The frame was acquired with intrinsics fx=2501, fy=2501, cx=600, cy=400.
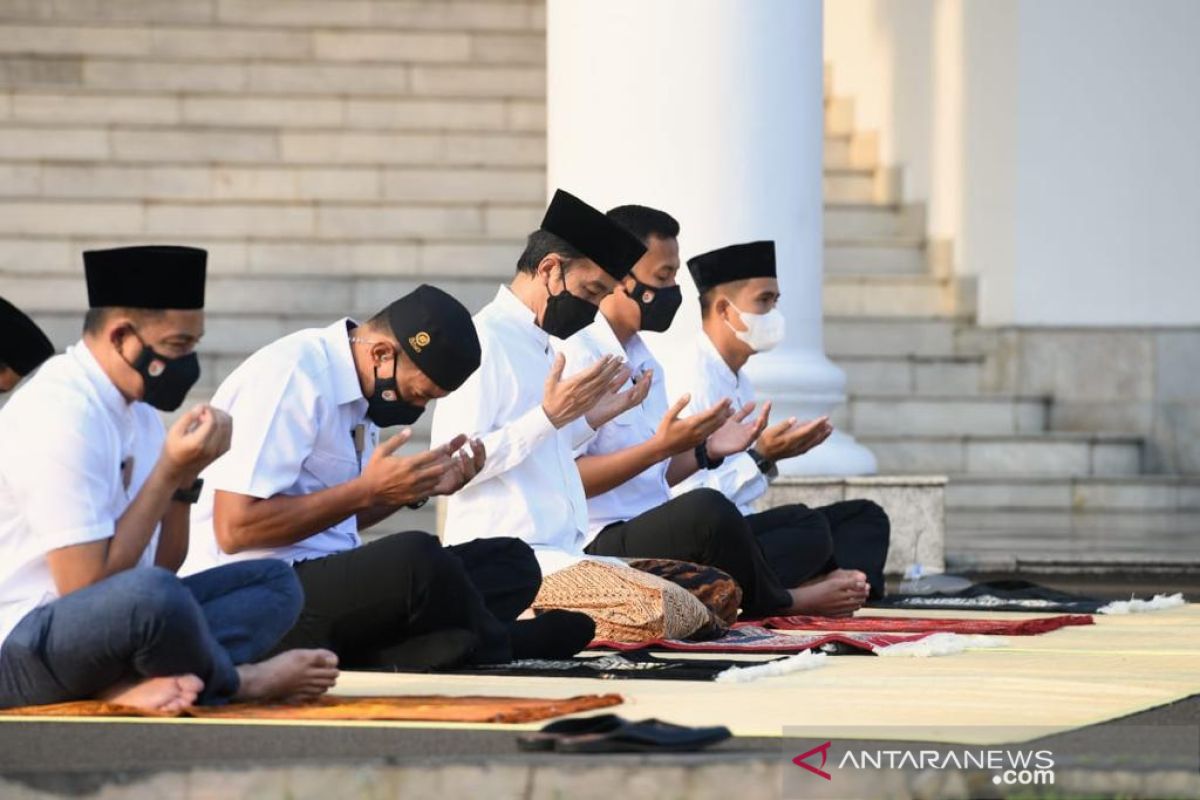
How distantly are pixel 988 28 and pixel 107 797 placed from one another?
958 centimetres

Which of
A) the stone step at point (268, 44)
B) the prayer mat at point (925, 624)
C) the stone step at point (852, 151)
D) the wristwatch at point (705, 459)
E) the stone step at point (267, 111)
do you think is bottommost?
the prayer mat at point (925, 624)

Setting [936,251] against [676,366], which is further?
[936,251]

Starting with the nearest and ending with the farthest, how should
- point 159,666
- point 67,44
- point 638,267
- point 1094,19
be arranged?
point 159,666 → point 638,267 → point 1094,19 → point 67,44

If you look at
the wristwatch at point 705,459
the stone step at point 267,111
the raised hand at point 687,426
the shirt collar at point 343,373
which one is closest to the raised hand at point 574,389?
the raised hand at point 687,426

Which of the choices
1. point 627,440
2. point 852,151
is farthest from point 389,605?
point 852,151

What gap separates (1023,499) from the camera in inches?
459

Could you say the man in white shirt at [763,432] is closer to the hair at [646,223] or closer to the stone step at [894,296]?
the hair at [646,223]

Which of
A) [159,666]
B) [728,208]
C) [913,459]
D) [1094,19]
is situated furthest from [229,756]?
[1094,19]

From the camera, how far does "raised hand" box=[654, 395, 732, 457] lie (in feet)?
22.1

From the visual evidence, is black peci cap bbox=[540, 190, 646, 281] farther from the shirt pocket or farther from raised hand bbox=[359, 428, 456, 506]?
raised hand bbox=[359, 428, 456, 506]

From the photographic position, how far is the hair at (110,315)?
487 centimetres

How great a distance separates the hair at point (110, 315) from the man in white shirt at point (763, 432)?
3063 mm

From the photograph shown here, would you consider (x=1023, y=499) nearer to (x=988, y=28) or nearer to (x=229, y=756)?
(x=988, y=28)

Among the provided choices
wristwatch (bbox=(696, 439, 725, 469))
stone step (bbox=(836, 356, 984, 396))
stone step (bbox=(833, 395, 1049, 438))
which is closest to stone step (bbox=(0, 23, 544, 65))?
stone step (bbox=(836, 356, 984, 396))
